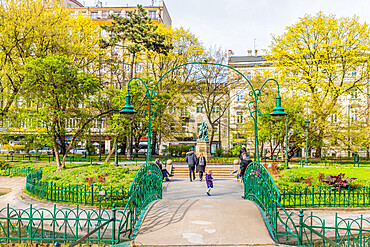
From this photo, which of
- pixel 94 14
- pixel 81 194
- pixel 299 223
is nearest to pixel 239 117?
pixel 94 14

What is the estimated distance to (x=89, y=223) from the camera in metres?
9.66

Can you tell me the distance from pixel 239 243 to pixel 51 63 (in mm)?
17851

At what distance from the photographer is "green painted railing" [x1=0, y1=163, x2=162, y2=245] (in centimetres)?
781

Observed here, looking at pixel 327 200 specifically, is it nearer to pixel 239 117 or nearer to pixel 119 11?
pixel 239 117

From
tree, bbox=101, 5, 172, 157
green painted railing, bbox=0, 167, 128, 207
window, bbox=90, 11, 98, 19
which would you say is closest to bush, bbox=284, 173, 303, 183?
green painted railing, bbox=0, 167, 128, 207

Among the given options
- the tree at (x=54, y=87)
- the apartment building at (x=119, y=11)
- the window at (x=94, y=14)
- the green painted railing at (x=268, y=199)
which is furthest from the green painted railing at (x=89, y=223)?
the window at (x=94, y=14)

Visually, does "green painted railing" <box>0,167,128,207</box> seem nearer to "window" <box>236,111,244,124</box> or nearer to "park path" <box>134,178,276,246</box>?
"park path" <box>134,178,276,246</box>

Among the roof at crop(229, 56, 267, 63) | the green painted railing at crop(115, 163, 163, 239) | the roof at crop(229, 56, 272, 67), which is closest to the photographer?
the green painted railing at crop(115, 163, 163, 239)

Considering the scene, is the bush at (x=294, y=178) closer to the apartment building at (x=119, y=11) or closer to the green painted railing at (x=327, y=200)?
the green painted railing at (x=327, y=200)

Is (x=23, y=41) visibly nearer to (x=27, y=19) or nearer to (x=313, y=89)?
(x=27, y=19)

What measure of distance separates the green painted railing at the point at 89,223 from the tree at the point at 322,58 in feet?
73.3

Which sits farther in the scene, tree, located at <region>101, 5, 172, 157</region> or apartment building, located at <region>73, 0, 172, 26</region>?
apartment building, located at <region>73, 0, 172, 26</region>

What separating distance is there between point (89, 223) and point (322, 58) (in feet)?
92.3

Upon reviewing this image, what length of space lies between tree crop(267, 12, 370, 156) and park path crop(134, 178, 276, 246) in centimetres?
2245
